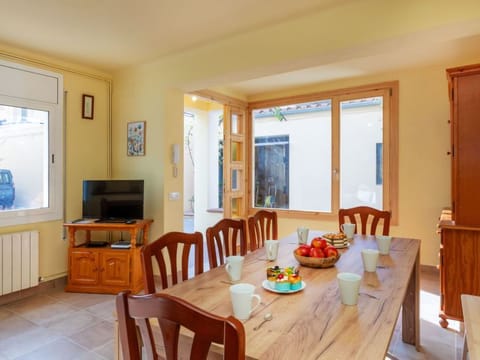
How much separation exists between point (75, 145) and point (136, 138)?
27.6 inches

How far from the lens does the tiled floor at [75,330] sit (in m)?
2.29

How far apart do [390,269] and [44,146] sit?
3.56 meters

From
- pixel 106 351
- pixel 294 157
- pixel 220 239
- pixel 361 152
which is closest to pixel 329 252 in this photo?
pixel 220 239

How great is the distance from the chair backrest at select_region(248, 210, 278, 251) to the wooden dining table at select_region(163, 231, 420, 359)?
1.79 feet

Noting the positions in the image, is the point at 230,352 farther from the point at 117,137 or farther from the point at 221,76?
the point at 117,137

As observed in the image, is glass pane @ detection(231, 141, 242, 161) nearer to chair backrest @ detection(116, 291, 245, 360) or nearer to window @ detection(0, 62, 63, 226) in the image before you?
window @ detection(0, 62, 63, 226)

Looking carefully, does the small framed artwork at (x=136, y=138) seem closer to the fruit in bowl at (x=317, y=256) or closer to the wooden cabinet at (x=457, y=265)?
the fruit in bowl at (x=317, y=256)

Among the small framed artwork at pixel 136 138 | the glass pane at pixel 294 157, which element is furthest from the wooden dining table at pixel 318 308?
the glass pane at pixel 294 157

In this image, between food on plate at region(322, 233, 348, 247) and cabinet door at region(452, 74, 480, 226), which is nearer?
food on plate at region(322, 233, 348, 247)

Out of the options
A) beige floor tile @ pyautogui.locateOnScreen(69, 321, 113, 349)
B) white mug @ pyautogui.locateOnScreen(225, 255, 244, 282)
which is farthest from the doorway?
white mug @ pyautogui.locateOnScreen(225, 255, 244, 282)

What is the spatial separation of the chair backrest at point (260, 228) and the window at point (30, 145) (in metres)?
2.36

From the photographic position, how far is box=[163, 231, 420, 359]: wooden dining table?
991 mm

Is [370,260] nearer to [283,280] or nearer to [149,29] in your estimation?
[283,280]

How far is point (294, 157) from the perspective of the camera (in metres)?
5.04
